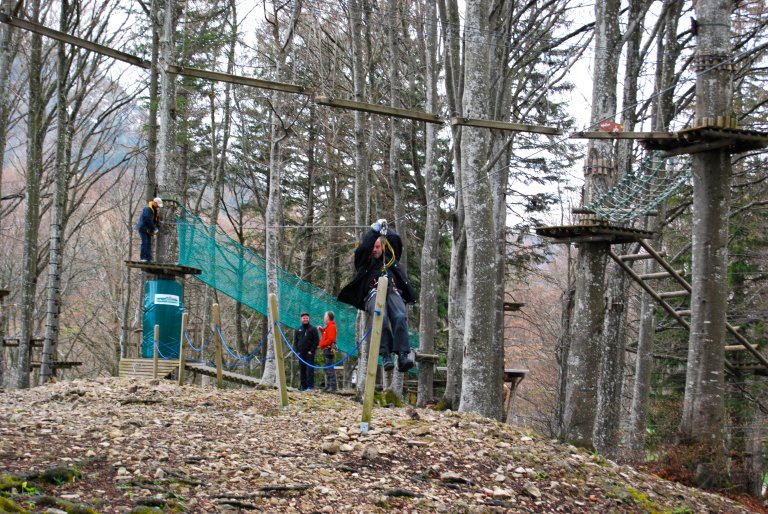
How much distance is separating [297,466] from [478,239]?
4411 mm

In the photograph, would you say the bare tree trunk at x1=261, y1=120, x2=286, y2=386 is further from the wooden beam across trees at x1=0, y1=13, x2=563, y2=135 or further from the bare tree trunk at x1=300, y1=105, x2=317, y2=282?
the bare tree trunk at x1=300, y1=105, x2=317, y2=282

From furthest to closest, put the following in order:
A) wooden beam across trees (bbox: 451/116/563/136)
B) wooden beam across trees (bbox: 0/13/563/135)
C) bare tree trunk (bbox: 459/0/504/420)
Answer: bare tree trunk (bbox: 459/0/504/420), wooden beam across trees (bbox: 451/116/563/136), wooden beam across trees (bbox: 0/13/563/135)

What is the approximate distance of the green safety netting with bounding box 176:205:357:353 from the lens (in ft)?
53.5

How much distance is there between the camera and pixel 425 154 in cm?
2091

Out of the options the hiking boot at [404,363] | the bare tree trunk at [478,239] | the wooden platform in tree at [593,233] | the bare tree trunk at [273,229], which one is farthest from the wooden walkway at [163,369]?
the wooden platform in tree at [593,233]

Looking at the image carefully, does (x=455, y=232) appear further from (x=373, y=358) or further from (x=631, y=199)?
(x=373, y=358)

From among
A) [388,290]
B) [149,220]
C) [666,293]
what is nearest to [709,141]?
[666,293]

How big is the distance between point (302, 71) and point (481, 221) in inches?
614

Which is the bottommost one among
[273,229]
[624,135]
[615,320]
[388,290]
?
[615,320]

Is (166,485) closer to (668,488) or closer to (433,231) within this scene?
(668,488)

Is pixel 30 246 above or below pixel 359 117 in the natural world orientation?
below

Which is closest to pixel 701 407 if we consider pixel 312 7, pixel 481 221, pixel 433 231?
pixel 481 221

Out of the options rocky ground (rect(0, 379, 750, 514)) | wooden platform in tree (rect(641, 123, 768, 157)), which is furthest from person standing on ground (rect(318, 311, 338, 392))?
wooden platform in tree (rect(641, 123, 768, 157))

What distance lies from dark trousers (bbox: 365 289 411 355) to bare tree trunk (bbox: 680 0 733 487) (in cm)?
329
